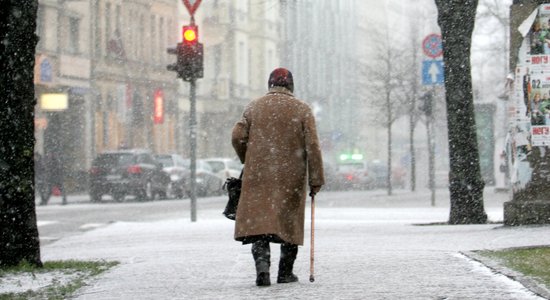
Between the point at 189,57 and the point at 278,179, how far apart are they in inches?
503

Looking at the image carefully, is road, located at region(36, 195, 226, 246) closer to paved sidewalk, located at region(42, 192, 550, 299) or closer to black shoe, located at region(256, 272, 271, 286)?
paved sidewalk, located at region(42, 192, 550, 299)

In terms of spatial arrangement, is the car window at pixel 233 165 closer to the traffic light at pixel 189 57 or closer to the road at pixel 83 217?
the road at pixel 83 217

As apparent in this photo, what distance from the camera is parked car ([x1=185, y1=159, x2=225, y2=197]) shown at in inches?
1939

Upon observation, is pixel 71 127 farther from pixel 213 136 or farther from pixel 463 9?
pixel 463 9

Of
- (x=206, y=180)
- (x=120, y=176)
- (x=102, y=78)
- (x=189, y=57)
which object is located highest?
(x=102, y=78)

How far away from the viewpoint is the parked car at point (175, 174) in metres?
46.4

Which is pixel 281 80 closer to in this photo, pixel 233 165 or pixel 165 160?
pixel 165 160

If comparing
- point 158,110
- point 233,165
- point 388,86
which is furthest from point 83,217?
point 158,110

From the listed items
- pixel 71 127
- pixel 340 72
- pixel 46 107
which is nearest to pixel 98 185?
pixel 46 107

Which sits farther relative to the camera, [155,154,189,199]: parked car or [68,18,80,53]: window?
[68,18,80,53]: window

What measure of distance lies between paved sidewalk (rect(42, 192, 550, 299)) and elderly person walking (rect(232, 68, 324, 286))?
14.4 inches

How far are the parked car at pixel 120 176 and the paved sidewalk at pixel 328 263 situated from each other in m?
22.9

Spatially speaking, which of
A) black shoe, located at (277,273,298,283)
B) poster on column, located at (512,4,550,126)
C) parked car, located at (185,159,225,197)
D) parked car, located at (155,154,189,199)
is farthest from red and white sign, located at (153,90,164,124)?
black shoe, located at (277,273,298,283)

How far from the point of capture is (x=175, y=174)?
154 feet
